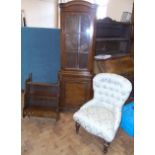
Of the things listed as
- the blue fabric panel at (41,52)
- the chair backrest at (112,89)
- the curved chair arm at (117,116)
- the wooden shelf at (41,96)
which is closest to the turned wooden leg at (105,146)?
the curved chair arm at (117,116)

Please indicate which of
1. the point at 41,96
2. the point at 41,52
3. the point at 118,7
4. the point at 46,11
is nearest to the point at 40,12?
the point at 46,11

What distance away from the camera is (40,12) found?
6.01m

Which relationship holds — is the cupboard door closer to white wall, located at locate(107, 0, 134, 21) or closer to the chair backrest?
the chair backrest

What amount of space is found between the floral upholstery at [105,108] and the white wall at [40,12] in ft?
13.9

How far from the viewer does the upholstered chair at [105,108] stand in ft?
6.92

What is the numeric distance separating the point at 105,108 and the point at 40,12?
4707 mm

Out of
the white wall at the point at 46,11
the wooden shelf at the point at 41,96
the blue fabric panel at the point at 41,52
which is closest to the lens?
the wooden shelf at the point at 41,96

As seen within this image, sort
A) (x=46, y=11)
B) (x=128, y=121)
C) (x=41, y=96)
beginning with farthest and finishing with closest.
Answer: (x=46, y=11)
(x=41, y=96)
(x=128, y=121)

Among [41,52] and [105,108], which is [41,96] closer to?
[41,52]

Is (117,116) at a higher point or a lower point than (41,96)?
lower

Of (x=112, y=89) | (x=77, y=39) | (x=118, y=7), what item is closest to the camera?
(x=112, y=89)

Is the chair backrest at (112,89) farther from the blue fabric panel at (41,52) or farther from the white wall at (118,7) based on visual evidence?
A: the white wall at (118,7)
